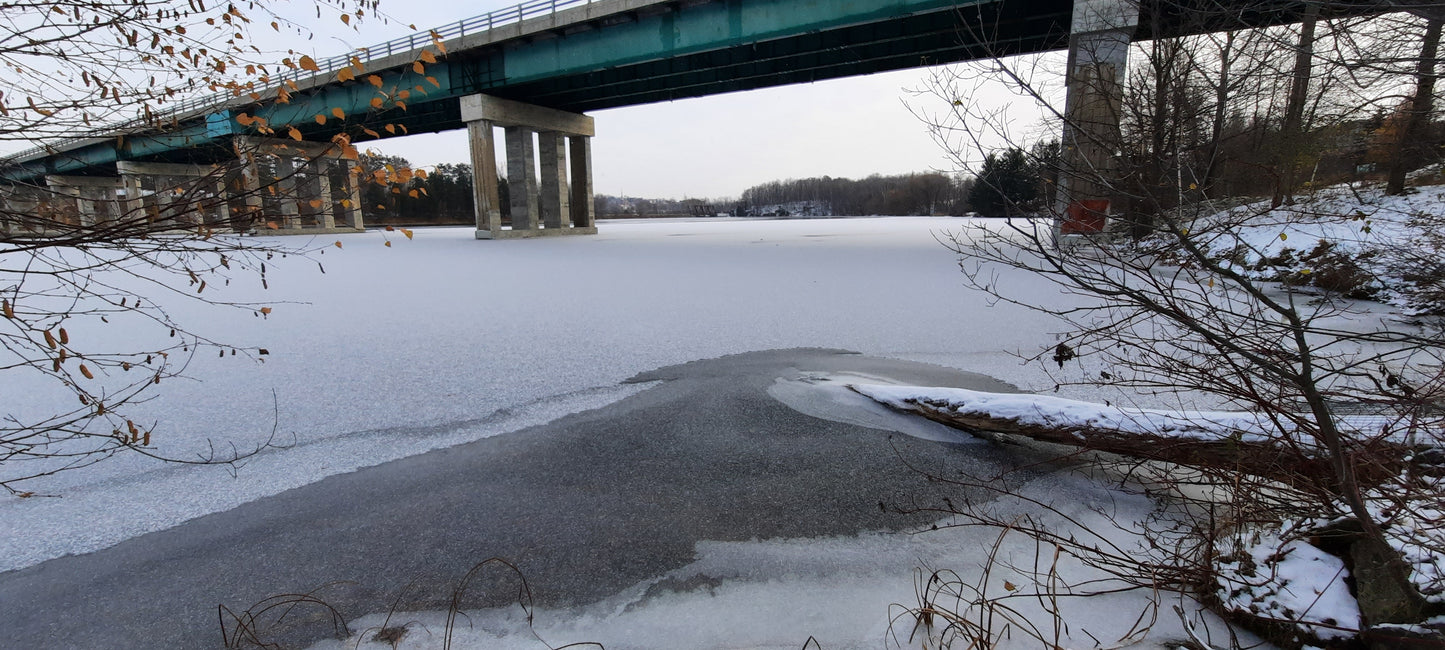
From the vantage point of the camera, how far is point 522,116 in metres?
24.0

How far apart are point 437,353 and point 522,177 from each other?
831 inches

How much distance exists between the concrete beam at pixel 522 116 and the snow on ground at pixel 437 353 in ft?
41.6

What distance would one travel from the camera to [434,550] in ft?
8.25

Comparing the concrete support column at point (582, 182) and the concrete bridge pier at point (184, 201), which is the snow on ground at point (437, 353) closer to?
the concrete bridge pier at point (184, 201)

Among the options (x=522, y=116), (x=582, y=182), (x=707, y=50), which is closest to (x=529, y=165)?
(x=522, y=116)

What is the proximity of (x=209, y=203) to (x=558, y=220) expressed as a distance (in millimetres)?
25327

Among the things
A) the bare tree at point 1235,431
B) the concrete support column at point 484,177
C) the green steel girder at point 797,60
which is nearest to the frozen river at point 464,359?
the bare tree at point 1235,431

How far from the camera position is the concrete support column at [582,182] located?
2788 cm

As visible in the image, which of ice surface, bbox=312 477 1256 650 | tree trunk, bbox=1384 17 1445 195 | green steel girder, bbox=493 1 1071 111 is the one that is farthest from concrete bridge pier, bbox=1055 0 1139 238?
green steel girder, bbox=493 1 1071 111

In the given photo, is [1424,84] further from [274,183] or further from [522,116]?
[522,116]

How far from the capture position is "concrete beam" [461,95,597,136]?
877 inches

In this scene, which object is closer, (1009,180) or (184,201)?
(184,201)

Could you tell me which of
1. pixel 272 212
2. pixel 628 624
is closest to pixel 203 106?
pixel 272 212

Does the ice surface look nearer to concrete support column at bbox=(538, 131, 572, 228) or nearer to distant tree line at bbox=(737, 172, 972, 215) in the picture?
concrete support column at bbox=(538, 131, 572, 228)
